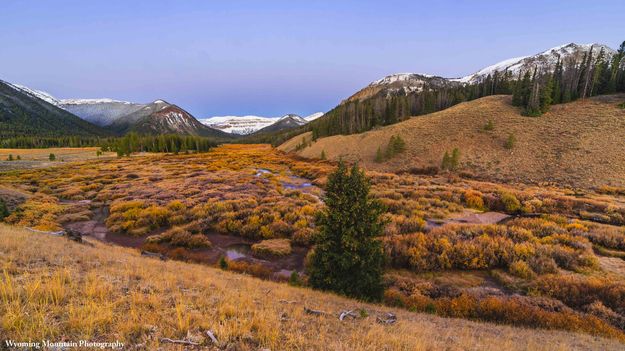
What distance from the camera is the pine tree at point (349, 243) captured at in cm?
970

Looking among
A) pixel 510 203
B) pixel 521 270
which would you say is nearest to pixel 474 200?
pixel 510 203

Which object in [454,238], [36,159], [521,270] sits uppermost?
[36,159]

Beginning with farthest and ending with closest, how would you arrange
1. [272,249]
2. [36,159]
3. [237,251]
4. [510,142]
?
[36,159], [510,142], [237,251], [272,249]

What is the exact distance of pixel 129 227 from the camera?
59.9 ft

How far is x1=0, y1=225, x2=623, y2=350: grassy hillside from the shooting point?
3875mm

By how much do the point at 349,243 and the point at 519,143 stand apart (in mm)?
49109

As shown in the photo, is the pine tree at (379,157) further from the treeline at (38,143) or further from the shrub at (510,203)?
the treeline at (38,143)

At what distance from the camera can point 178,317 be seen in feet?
14.8

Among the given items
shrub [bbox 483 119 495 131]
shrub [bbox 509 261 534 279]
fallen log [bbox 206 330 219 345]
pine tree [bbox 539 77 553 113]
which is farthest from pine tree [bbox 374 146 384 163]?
fallen log [bbox 206 330 219 345]

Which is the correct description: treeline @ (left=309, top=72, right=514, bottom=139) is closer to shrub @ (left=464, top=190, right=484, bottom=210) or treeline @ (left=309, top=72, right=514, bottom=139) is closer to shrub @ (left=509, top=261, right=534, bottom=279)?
shrub @ (left=464, top=190, right=484, bottom=210)

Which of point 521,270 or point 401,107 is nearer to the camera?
point 521,270

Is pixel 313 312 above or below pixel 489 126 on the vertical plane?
below

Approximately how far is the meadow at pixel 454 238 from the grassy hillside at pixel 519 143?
821 centimetres

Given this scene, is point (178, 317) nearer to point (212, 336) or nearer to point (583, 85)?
point (212, 336)
